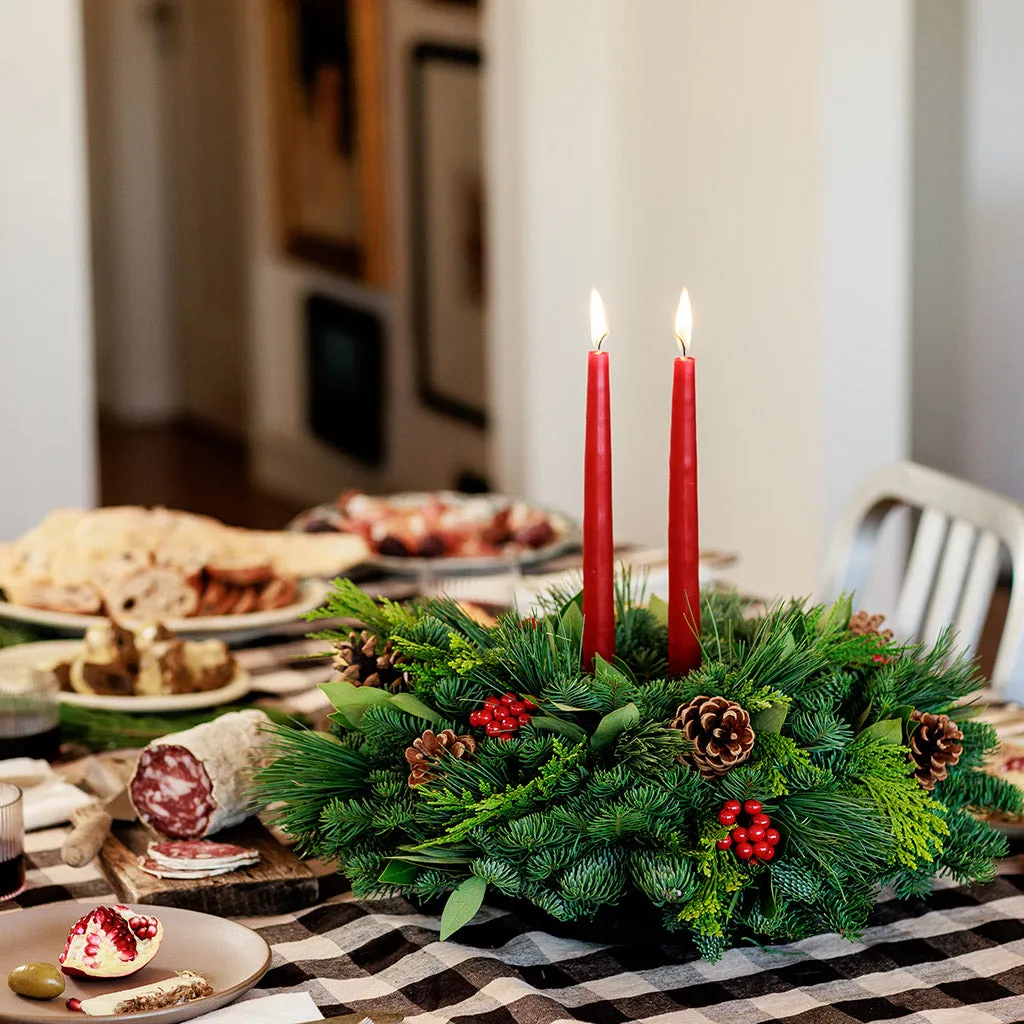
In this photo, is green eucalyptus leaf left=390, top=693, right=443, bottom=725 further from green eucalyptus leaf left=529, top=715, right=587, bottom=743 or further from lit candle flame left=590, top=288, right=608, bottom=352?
lit candle flame left=590, top=288, right=608, bottom=352

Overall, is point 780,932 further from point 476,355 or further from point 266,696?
point 476,355

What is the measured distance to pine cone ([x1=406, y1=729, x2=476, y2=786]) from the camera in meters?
0.87

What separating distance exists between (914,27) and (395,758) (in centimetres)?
374

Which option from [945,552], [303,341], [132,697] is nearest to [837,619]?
[132,697]

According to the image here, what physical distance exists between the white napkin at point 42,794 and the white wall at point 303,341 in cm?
383

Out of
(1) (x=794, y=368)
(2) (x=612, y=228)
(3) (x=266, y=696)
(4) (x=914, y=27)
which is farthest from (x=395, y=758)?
(4) (x=914, y=27)

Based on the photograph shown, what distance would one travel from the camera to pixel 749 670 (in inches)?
34.3

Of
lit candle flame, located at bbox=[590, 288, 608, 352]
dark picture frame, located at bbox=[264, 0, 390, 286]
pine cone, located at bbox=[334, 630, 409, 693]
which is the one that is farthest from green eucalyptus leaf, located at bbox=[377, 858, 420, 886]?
dark picture frame, located at bbox=[264, 0, 390, 286]

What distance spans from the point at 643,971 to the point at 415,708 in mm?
194

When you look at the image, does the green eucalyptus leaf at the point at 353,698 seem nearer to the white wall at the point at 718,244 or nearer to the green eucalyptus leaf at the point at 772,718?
the green eucalyptus leaf at the point at 772,718

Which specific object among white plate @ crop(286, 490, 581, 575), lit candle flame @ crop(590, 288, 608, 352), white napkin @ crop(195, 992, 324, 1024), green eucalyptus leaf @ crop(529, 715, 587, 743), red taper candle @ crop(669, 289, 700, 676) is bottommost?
white napkin @ crop(195, 992, 324, 1024)

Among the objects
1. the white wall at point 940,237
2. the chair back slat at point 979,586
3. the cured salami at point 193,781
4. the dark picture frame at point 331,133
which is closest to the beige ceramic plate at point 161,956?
the cured salami at point 193,781

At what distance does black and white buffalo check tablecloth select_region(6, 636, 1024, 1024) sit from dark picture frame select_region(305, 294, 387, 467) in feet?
15.6

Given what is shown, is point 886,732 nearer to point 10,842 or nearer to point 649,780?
point 649,780
